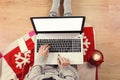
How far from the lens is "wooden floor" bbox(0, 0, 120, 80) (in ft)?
5.46

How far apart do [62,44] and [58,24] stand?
125 mm

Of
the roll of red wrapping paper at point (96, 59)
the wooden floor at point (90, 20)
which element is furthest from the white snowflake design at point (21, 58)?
the roll of red wrapping paper at point (96, 59)

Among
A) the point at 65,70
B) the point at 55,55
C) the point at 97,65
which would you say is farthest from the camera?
the point at 97,65

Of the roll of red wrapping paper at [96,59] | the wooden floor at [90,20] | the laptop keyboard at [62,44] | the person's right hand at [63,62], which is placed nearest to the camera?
the person's right hand at [63,62]

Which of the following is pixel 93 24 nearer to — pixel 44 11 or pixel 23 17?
pixel 44 11

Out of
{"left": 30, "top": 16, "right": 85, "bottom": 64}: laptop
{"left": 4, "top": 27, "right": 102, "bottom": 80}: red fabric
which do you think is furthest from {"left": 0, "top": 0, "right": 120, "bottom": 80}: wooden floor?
{"left": 30, "top": 16, "right": 85, "bottom": 64}: laptop

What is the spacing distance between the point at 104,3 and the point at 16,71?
0.82 metres

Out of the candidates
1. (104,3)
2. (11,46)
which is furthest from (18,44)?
(104,3)

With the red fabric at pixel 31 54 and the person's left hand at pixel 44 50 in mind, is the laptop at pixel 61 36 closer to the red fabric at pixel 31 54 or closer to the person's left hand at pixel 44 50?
the person's left hand at pixel 44 50

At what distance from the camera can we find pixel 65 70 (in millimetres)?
1338

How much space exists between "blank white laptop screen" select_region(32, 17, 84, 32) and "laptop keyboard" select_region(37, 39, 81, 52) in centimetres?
7

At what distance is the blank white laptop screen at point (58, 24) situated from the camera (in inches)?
55.8

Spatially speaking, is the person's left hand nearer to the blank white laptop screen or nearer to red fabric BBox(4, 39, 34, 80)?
the blank white laptop screen

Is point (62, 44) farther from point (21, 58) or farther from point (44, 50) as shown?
point (21, 58)
